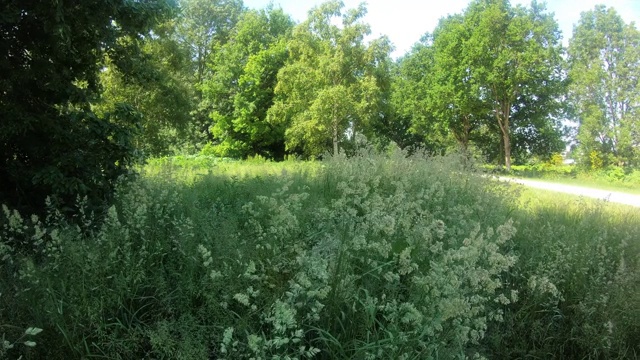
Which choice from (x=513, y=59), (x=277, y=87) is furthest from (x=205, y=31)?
(x=513, y=59)

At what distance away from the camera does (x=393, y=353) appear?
2428 millimetres

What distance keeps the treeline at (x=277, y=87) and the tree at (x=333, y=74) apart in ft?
0.28

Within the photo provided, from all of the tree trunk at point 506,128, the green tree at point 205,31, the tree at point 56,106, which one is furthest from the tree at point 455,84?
the tree at point 56,106

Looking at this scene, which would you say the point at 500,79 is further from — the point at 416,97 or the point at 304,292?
the point at 304,292

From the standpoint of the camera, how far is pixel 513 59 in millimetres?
28000

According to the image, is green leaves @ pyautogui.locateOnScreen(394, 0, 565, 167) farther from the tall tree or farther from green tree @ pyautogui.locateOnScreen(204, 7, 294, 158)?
green tree @ pyautogui.locateOnScreen(204, 7, 294, 158)

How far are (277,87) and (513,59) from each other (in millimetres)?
15400

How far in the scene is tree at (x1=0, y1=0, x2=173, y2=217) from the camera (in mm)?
4734

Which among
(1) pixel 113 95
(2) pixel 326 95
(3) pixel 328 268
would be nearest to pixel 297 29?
(2) pixel 326 95

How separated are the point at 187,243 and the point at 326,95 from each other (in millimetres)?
21087

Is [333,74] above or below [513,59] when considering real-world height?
below

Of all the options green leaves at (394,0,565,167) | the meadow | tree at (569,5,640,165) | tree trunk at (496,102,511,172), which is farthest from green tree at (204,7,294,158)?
the meadow

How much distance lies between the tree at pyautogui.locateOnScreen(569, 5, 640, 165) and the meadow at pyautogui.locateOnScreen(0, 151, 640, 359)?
27.5 meters

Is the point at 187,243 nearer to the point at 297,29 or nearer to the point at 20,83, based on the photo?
the point at 20,83
